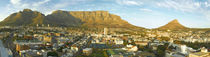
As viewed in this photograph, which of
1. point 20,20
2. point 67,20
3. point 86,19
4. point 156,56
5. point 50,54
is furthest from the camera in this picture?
point 86,19

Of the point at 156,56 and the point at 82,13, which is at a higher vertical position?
the point at 82,13

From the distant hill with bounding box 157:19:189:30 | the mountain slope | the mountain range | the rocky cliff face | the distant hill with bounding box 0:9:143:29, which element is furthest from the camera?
the rocky cliff face

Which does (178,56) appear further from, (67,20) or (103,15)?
(103,15)

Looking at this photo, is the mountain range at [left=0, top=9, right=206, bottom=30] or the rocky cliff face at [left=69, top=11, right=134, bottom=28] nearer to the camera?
the mountain range at [left=0, top=9, right=206, bottom=30]

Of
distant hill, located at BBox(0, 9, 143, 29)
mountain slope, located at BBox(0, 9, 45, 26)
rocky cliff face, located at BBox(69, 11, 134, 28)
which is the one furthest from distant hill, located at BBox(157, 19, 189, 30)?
mountain slope, located at BBox(0, 9, 45, 26)

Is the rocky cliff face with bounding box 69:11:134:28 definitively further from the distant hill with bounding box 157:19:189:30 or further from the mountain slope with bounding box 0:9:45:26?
the mountain slope with bounding box 0:9:45:26

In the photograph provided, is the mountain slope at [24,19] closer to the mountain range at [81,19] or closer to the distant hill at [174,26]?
the mountain range at [81,19]

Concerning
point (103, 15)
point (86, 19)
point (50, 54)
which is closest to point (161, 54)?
point (50, 54)

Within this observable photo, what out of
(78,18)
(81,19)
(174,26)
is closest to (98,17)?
(81,19)
